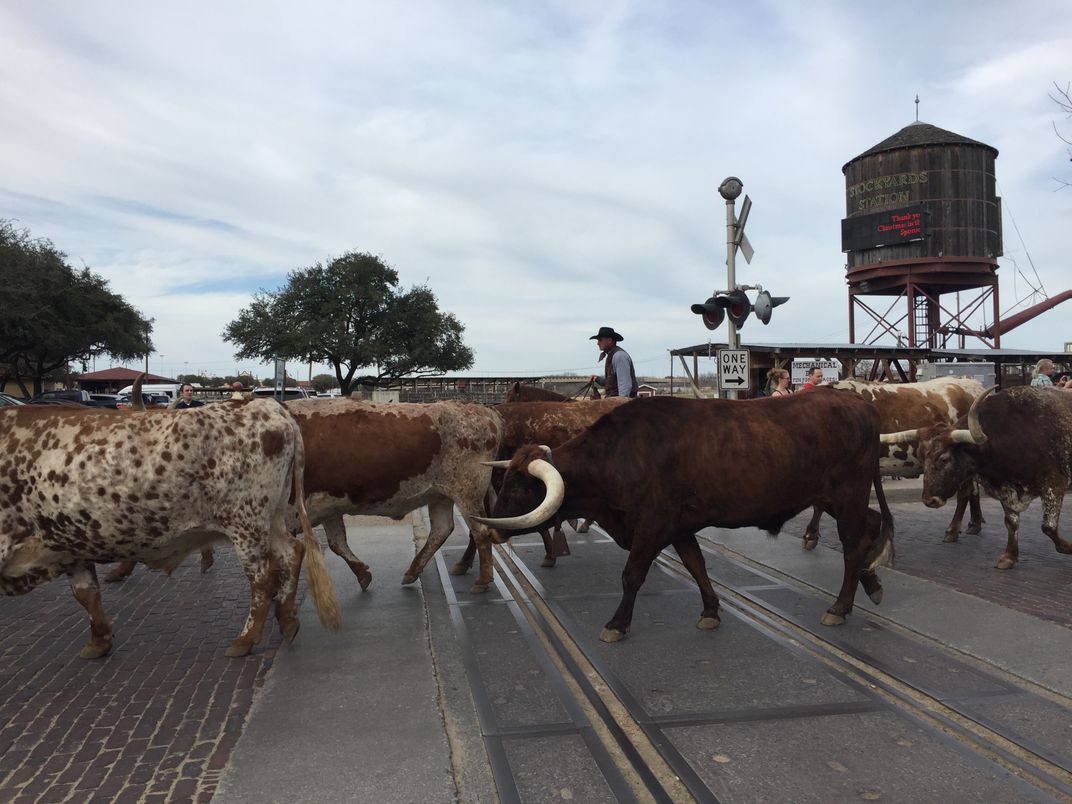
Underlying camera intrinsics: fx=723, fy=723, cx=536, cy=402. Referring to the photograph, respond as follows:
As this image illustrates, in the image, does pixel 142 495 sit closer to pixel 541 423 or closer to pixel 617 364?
pixel 541 423

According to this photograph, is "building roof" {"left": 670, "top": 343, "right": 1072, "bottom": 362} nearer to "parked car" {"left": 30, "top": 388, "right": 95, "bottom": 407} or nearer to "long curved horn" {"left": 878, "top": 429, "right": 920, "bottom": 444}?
"long curved horn" {"left": 878, "top": 429, "right": 920, "bottom": 444}

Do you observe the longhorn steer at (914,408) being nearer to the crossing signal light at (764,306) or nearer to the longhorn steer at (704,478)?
the crossing signal light at (764,306)

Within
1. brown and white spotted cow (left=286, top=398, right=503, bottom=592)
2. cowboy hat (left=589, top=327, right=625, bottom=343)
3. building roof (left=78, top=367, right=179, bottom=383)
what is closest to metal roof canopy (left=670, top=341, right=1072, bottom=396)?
cowboy hat (left=589, top=327, right=625, bottom=343)

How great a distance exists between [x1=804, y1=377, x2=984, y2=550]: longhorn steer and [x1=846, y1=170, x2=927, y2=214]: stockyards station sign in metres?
33.3

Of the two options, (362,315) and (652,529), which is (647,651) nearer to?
(652,529)

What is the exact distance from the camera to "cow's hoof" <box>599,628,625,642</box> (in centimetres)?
483

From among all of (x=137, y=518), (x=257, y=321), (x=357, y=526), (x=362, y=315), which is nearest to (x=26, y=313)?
(x=257, y=321)

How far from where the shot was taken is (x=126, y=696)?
4027 mm

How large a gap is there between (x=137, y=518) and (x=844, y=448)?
472 centimetres

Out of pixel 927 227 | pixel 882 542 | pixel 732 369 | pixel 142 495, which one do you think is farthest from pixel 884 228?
Answer: pixel 142 495

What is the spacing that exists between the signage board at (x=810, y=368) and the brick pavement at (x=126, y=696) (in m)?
19.4

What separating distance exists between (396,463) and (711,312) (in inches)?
239

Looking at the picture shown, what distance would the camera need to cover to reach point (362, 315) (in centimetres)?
4516

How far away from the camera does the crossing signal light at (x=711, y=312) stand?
34.5 ft
